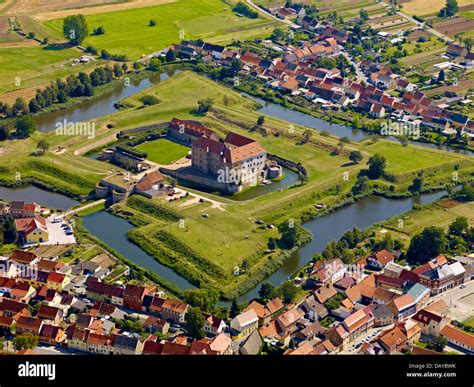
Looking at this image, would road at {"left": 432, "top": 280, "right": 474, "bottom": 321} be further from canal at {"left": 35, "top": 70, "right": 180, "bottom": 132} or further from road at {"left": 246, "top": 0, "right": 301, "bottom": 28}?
road at {"left": 246, "top": 0, "right": 301, "bottom": 28}

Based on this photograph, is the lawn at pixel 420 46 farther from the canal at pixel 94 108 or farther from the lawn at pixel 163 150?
the lawn at pixel 163 150

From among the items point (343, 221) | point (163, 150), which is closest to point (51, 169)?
point (163, 150)

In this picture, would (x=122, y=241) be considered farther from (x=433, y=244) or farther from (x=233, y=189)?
(x=433, y=244)

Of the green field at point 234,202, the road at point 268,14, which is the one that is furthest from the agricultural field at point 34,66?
the road at point 268,14

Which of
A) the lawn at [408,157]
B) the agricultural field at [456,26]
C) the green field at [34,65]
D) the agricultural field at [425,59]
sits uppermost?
the agricultural field at [456,26]

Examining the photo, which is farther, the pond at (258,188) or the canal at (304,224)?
the pond at (258,188)
